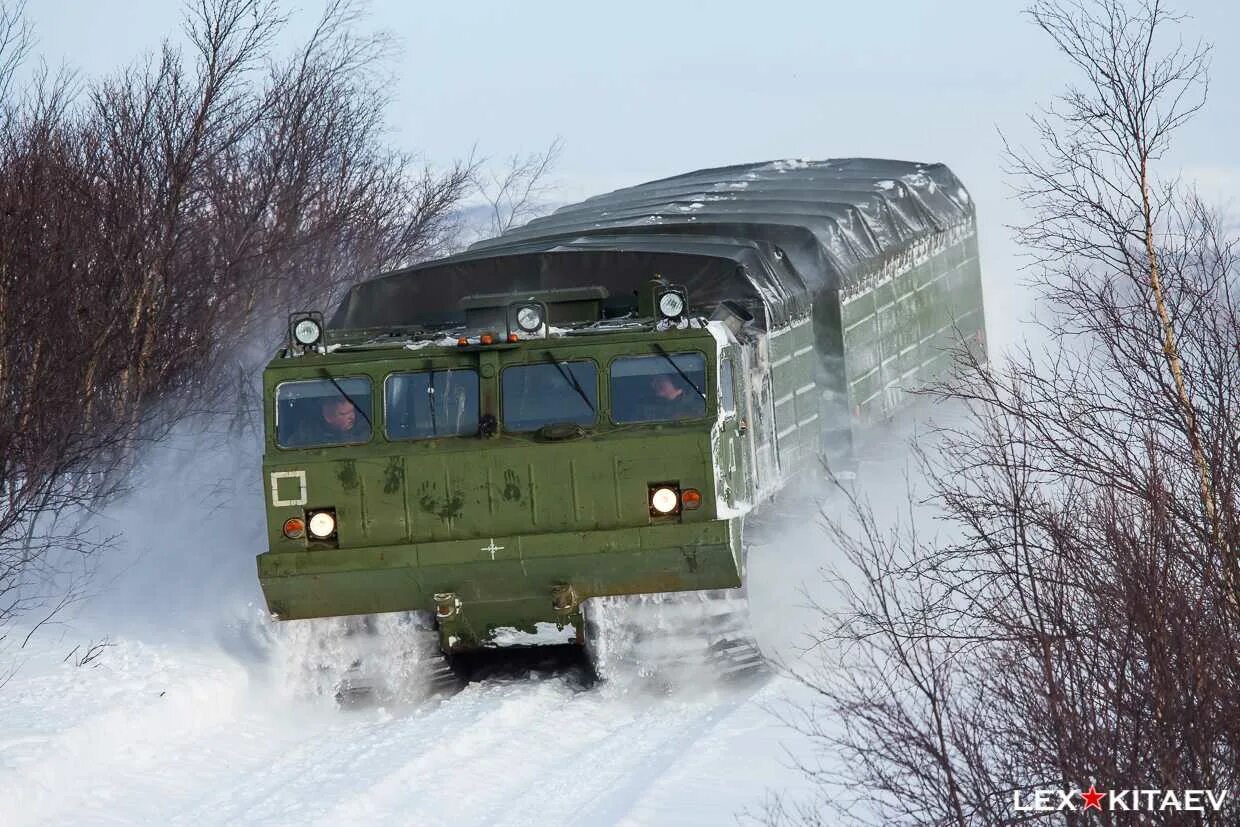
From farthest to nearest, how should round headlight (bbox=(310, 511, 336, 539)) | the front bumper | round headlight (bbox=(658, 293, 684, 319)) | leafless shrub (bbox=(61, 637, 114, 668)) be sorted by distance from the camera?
leafless shrub (bbox=(61, 637, 114, 668)), round headlight (bbox=(658, 293, 684, 319)), round headlight (bbox=(310, 511, 336, 539)), the front bumper

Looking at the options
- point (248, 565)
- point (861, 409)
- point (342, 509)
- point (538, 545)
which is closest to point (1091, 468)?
point (538, 545)

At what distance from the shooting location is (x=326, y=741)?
10.3 meters

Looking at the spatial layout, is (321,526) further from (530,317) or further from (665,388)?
(665,388)

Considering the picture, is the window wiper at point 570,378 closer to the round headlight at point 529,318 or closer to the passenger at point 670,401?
the round headlight at point 529,318

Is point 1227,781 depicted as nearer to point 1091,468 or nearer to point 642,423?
point 1091,468

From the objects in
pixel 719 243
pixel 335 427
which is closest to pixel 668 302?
pixel 335 427

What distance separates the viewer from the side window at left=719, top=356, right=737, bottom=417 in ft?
36.5

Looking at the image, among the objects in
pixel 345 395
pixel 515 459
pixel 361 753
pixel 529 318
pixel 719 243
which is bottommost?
pixel 361 753

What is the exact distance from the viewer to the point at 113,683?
11.4m

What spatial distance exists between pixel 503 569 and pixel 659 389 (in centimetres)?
→ 145

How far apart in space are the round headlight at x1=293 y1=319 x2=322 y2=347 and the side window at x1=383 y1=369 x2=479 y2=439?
559 mm

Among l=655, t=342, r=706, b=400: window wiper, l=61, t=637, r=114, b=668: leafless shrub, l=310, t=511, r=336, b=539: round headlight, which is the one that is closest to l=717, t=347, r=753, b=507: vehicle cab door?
l=655, t=342, r=706, b=400: window wiper

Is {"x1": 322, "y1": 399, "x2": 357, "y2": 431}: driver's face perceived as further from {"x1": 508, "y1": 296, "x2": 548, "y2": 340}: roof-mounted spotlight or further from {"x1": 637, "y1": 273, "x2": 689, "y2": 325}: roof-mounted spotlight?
{"x1": 637, "y1": 273, "x2": 689, "y2": 325}: roof-mounted spotlight

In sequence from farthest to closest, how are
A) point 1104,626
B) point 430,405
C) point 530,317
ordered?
point 530,317, point 430,405, point 1104,626
